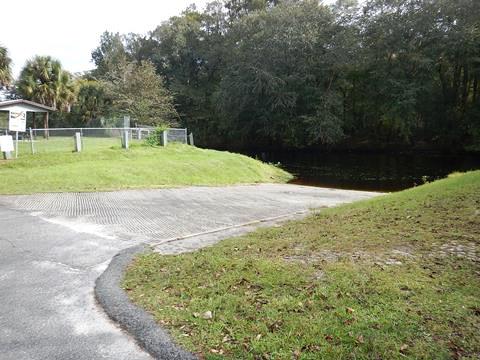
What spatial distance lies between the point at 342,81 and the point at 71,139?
25679mm

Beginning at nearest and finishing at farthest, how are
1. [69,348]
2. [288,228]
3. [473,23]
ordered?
1. [69,348]
2. [288,228]
3. [473,23]

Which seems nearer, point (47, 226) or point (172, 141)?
point (47, 226)

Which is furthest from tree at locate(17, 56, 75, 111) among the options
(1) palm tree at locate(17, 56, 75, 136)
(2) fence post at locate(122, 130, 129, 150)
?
(2) fence post at locate(122, 130, 129, 150)

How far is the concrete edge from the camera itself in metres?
3.05

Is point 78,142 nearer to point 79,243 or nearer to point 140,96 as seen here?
point 79,243

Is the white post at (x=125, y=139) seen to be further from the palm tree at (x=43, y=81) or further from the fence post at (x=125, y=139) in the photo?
the palm tree at (x=43, y=81)

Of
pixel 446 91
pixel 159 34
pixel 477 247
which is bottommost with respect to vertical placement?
pixel 477 247

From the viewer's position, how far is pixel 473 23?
27.4 meters

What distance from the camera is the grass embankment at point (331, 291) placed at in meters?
2.98

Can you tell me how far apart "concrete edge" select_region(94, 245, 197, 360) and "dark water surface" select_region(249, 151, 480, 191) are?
15.7 metres

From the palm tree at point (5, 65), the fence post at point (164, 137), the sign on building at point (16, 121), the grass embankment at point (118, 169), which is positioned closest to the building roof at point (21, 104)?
the palm tree at point (5, 65)

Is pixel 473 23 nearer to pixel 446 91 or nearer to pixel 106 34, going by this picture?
pixel 446 91

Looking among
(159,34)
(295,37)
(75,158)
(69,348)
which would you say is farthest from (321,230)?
(159,34)

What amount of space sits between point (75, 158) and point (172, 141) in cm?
695
